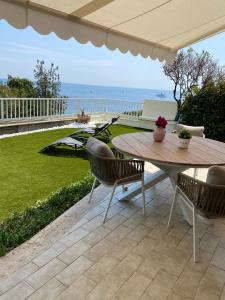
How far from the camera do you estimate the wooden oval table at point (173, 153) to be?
2963mm

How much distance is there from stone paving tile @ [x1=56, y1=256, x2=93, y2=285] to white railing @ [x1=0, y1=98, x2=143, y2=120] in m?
6.92

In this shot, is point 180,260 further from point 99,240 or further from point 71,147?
point 71,147

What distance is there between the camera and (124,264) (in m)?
2.41

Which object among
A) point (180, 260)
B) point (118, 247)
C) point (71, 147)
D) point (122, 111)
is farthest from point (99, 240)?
point (122, 111)

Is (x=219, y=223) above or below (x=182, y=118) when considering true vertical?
below

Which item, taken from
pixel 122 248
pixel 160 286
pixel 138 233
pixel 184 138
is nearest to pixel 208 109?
pixel 184 138

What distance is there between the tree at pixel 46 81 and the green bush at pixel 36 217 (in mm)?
10317

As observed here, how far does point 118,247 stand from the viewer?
267 cm

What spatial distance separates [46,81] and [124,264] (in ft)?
41.6

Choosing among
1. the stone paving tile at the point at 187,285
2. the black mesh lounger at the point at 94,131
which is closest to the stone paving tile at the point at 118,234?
the stone paving tile at the point at 187,285

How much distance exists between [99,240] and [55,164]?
10.1ft

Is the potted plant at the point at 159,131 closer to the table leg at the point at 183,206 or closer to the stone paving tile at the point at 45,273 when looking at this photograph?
the table leg at the point at 183,206

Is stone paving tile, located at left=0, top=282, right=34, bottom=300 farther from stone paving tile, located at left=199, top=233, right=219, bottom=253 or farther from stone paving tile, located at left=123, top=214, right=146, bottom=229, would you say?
stone paving tile, located at left=199, top=233, right=219, bottom=253

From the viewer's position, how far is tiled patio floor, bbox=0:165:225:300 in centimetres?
208
